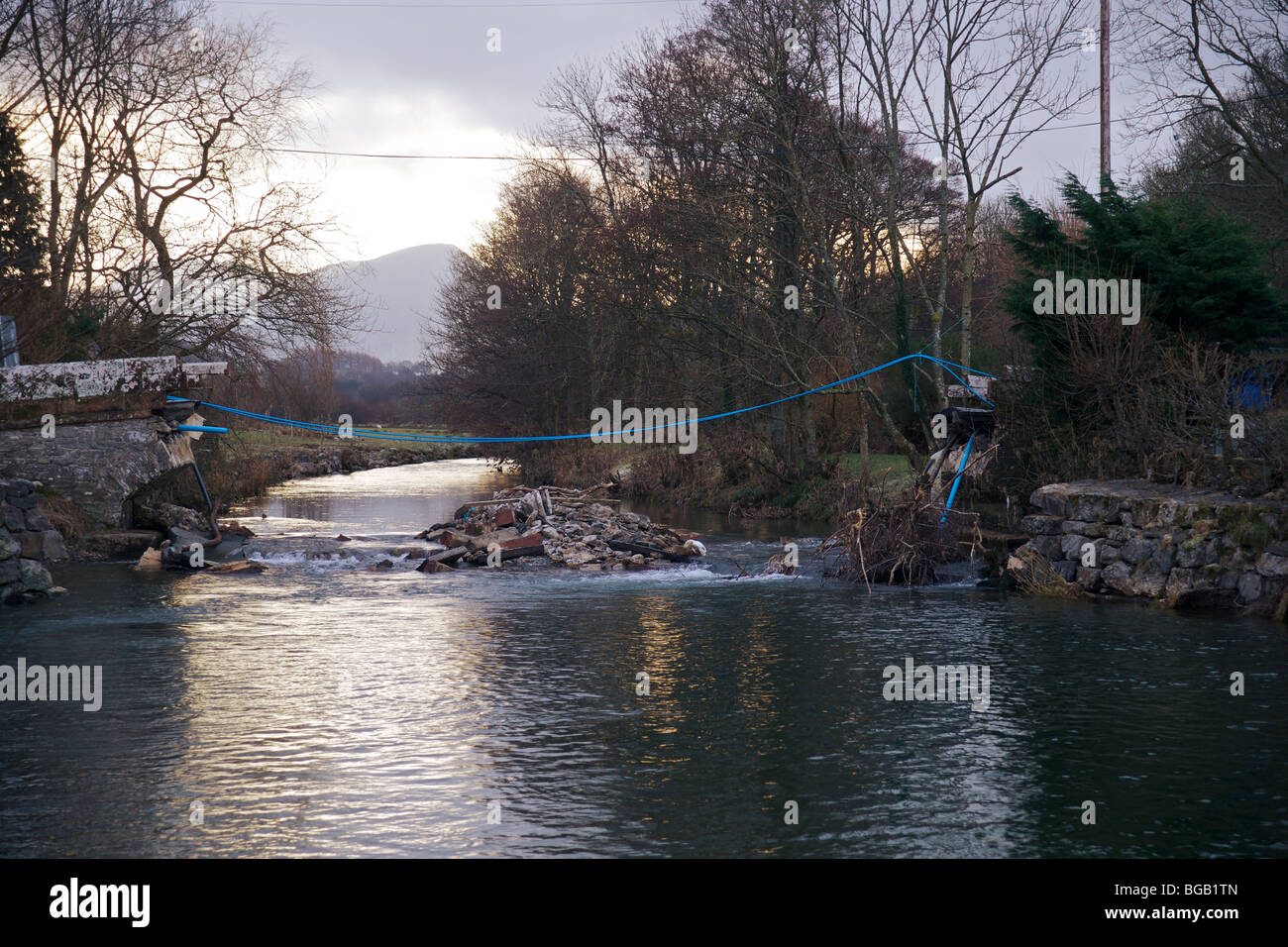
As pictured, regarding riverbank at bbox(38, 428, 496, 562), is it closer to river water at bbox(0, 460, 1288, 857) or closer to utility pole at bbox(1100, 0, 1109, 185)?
river water at bbox(0, 460, 1288, 857)

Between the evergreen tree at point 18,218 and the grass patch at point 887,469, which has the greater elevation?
the evergreen tree at point 18,218

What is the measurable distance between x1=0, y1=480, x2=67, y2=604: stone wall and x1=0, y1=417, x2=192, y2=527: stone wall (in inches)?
35.2

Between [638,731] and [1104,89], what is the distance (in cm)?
2211

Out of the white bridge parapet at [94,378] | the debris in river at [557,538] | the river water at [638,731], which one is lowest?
the river water at [638,731]

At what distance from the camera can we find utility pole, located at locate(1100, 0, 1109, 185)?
24.5 metres

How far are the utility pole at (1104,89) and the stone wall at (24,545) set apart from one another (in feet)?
71.3

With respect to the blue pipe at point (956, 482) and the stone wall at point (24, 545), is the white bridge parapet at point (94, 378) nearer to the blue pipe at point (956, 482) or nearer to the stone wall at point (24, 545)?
the stone wall at point (24, 545)

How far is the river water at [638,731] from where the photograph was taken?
6.01 meters

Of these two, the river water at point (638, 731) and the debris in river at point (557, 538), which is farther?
the debris in river at point (557, 538)

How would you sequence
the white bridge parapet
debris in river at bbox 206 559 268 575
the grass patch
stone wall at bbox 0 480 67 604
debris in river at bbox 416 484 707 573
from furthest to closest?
the grass patch → the white bridge parapet → debris in river at bbox 416 484 707 573 → debris in river at bbox 206 559 268 575 → stone wall at bbox 0 480 67 604

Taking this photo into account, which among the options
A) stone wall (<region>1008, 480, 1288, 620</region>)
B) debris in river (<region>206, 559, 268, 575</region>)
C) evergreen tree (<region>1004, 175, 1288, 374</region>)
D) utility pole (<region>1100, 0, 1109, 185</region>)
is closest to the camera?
stone wall (<region>1008, 480, 1288, 620</region>)

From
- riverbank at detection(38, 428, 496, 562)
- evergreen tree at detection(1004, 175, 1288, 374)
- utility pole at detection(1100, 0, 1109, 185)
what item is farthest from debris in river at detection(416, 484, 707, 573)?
utility pole at detection(1100, 0, 1109, 185)

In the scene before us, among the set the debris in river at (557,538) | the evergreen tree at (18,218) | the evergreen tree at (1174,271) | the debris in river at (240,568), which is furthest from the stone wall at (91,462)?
the evergreen tree at (1174,271)

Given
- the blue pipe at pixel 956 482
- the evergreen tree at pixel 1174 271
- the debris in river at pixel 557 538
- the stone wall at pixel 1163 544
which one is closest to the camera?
the stone wall at pixel 1163 544
